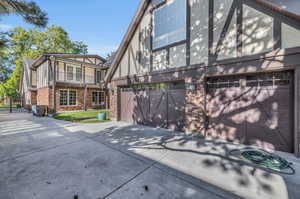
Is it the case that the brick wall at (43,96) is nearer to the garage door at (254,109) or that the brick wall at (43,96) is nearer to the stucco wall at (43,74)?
the stucco wall at (43,74)

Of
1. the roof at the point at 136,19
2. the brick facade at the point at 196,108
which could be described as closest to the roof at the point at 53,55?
the roof at the point at 136,19

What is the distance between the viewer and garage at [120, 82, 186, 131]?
6.43 m

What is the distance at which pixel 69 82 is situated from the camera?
15086 millimetres

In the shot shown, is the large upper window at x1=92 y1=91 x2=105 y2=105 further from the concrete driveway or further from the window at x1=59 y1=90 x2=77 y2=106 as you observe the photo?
the concrete driveway

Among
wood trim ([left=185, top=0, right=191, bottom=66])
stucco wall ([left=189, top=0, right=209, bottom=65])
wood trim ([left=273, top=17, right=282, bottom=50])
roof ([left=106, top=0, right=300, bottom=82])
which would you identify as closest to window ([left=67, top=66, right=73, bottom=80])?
roof ([left=106, top=0, right=300, bottom=82])

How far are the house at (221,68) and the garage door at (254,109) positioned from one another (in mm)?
21

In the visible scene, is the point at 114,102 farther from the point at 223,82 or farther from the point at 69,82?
the point at 69,82

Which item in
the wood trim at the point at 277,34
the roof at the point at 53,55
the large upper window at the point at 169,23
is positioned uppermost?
the roof at the point at 53,55

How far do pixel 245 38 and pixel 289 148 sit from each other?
3611mm

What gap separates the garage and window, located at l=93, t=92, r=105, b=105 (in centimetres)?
956

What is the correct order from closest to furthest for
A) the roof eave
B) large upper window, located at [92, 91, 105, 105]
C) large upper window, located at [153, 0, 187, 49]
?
large upper window, located at [153, 0, 187, 49]
the roof eave
large upper window, located at [92, 91, 105, 105]

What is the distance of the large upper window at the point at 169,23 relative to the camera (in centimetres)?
607

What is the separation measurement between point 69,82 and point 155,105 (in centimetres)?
1233

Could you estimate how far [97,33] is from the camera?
14.7m
